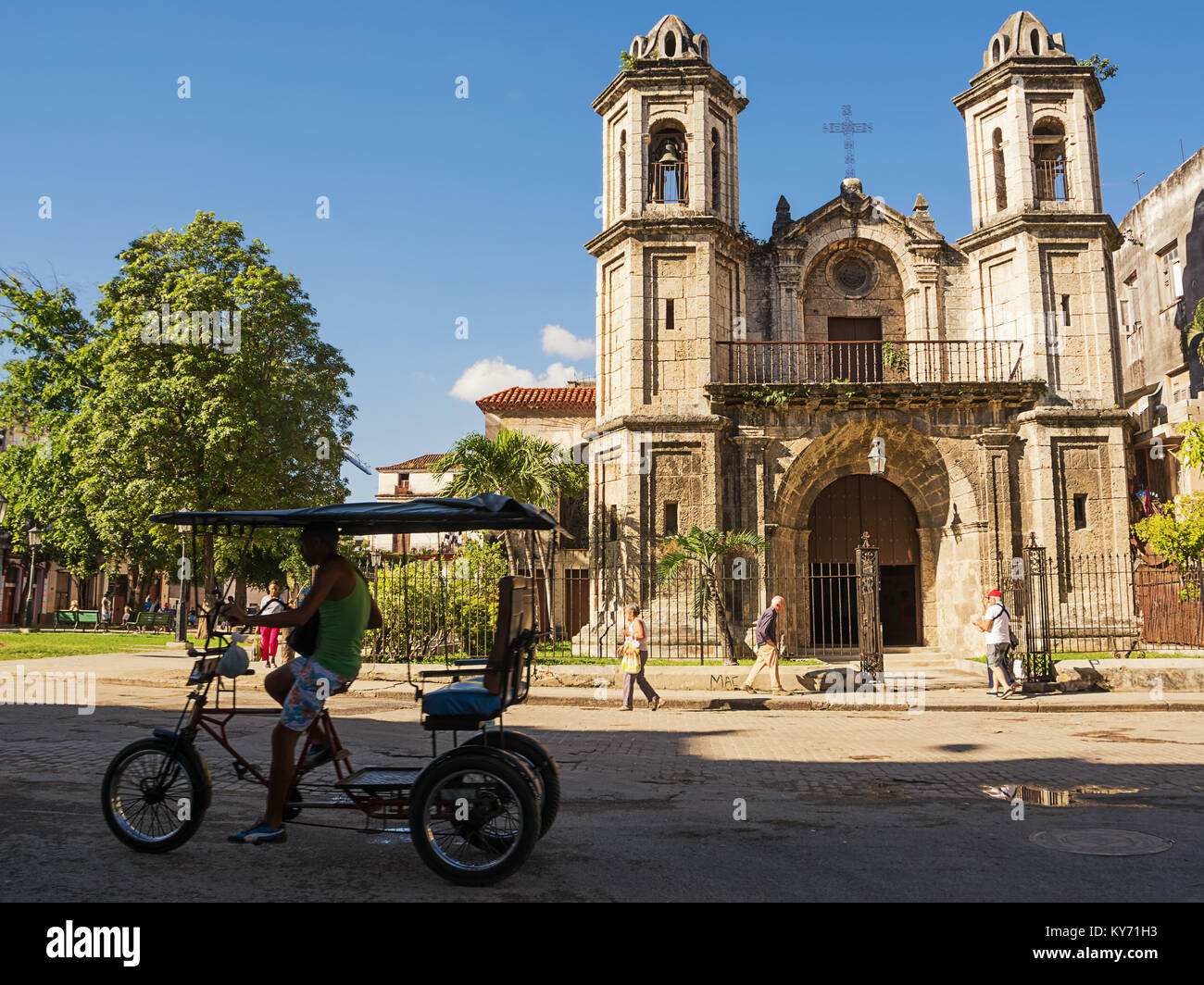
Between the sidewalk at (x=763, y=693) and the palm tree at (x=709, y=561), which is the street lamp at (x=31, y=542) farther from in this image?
the palm tree at (x=709, y=561)

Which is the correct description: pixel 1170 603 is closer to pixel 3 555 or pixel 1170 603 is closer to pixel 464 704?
pixel 464 704

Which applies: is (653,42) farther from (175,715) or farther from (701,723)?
(175,715)

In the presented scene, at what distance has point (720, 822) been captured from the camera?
6125mm

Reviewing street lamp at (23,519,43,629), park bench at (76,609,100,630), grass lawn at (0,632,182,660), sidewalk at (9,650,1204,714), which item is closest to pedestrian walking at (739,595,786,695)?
→ sidewalk at (9,650,1204,714)

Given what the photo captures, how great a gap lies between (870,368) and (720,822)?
19120 mm

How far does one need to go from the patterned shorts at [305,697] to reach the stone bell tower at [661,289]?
15.2m

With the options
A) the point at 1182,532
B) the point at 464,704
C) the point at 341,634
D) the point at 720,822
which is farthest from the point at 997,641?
the point at 341,634

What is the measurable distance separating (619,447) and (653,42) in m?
10.4

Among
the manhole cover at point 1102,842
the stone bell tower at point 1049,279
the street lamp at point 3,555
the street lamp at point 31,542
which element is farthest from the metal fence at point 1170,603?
the street lamp at point 3,555

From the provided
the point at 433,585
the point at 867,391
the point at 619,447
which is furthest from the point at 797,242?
the point at 433,585

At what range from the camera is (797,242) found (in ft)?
77.0

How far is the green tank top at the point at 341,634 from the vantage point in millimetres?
4906

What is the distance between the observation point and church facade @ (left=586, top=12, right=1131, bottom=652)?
20.4 metres

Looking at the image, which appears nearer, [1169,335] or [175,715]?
[175,715]
